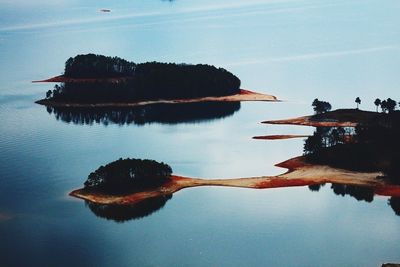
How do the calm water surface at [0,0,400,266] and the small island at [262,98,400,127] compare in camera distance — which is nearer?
the calm water surface at [0,0,400,266]

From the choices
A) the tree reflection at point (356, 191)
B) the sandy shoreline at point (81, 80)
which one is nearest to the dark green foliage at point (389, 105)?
the tree reflection at point (356, 191)

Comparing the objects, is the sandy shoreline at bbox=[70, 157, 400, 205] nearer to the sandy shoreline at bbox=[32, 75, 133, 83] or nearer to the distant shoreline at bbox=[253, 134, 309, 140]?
the distant shoreline at bbox=[253, 134, 309, 140]

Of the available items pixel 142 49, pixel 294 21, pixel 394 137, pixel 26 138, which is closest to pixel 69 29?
pixel 142 49

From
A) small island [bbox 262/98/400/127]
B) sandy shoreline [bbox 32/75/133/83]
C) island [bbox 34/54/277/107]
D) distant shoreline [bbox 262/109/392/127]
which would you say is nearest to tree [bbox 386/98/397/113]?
small island [bbox 262/98/400/127]

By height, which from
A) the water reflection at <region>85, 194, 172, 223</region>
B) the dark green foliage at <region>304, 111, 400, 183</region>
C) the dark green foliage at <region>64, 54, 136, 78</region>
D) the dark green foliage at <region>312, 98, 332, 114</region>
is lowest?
the water reflection at <region>85, 194, 172, 223</region>

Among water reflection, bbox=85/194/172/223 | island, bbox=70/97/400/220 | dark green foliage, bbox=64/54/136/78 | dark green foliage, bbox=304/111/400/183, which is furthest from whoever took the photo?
dark green foliage, bbox=64/54/136/78

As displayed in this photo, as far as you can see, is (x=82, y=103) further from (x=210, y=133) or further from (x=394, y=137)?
(x=394, y=137)

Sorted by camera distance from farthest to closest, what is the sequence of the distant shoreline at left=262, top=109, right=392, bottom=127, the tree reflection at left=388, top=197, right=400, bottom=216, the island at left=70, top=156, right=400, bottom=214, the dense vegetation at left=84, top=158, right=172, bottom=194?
the distant shoreline at left=262, top=109, right=392, bottom=127 < the dense vegetation at left=84, top=158, right=172, bottom=194 < the island at left=70, top=156, right=400, bottom=214 < the tree reflection at left=388, top=197, right=400, bottom=216
